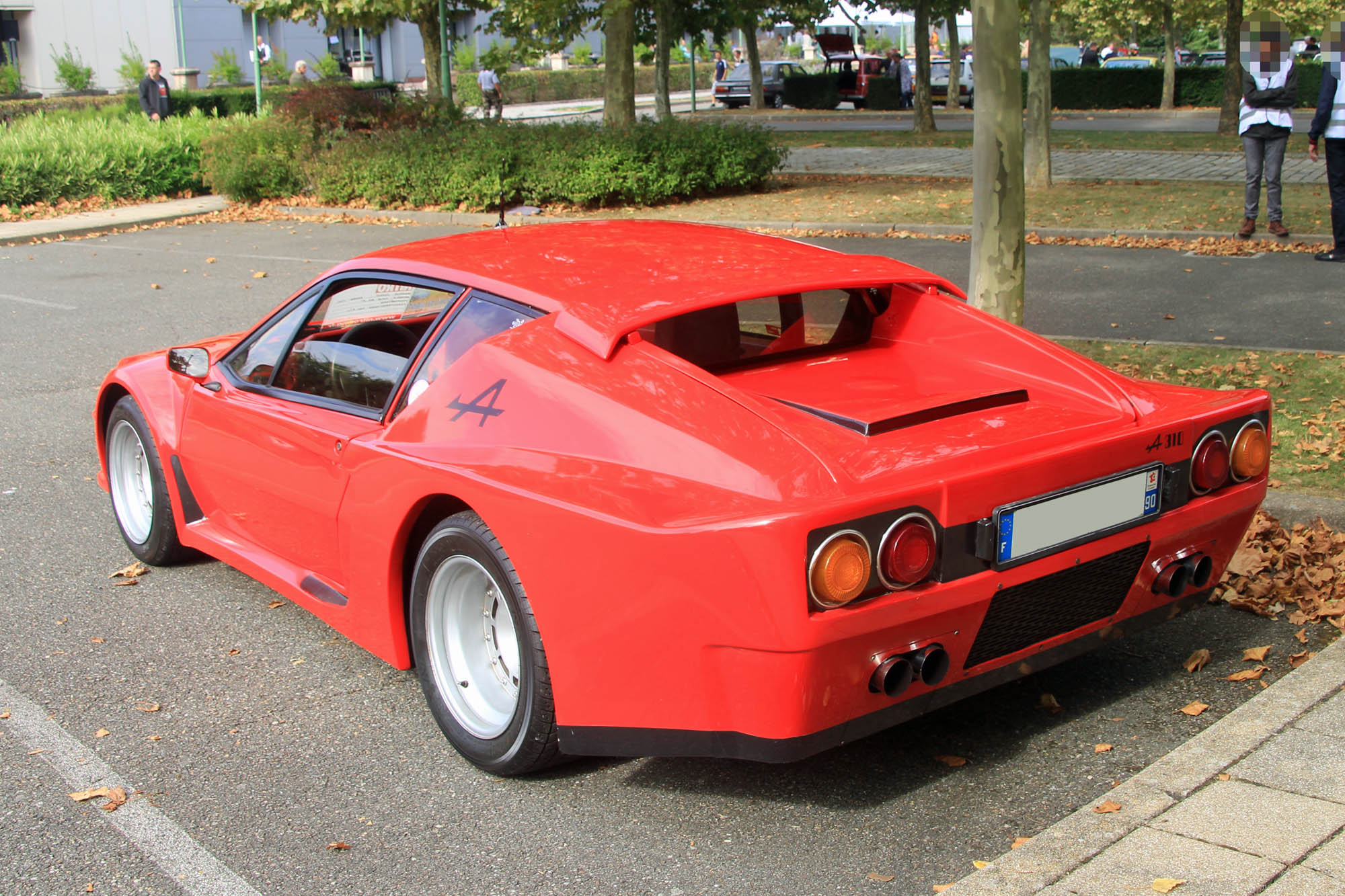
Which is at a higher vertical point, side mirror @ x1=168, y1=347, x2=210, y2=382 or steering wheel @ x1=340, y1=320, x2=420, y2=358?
steering wheel @ x1=340, y1=320, x2=420, y2=358

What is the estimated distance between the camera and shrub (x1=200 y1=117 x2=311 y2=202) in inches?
781

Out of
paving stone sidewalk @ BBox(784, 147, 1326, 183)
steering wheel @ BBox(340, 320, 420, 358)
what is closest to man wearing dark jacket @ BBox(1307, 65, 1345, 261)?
paving stone sidewalk @ BBox(784, 147, 1326, 183)

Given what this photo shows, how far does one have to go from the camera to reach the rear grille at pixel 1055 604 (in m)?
3.06

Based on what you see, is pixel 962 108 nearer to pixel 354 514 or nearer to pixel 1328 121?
pixel 1328 121

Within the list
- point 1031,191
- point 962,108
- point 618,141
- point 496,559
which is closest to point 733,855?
point 496,559

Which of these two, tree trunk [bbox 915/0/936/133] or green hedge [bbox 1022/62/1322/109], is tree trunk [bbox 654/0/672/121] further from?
green hedge [bbox 1022/62/1322/109]

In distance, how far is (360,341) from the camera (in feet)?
13.8

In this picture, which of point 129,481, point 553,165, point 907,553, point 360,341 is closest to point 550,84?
point 553,165

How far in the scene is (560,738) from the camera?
3121 millimetres

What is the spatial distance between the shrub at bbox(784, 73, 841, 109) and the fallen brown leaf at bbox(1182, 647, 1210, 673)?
143 feet

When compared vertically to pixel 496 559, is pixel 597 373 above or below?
above

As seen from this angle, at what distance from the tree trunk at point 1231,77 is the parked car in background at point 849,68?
59.0ft

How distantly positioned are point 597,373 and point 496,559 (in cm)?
54

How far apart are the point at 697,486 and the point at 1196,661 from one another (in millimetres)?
2035
